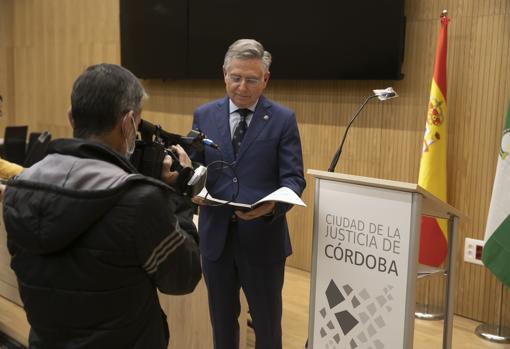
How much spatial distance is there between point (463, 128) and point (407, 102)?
448 millimetres

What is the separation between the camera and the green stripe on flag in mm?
3174

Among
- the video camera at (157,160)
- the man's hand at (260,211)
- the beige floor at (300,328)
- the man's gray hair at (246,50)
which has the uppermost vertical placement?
the man's gray hair at (246,50)

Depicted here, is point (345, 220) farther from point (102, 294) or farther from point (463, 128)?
point (463, 128)

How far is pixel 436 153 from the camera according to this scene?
3.78 m

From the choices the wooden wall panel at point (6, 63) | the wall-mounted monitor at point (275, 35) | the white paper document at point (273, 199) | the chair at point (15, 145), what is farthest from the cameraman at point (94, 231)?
the wooden wall panel at point (6, 63)

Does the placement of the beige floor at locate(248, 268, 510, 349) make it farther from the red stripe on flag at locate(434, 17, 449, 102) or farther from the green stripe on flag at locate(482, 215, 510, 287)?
the red stripe on flag at locate(434, 17, 449, 102)

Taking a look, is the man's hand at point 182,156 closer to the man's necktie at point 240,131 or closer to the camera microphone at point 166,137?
the camera microphone at point 166,137

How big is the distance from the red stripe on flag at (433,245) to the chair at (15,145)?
3.32 meters

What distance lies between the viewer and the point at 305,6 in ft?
15.0

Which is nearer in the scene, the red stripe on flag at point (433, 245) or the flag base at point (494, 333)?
the flag base at point (494, 333)

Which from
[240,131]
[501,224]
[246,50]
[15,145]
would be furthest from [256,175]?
[15,145]

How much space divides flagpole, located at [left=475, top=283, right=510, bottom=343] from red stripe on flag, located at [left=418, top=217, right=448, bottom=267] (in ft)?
1.31

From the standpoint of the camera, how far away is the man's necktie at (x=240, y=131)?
256cm

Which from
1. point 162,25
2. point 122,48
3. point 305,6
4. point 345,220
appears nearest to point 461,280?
point 345,220
